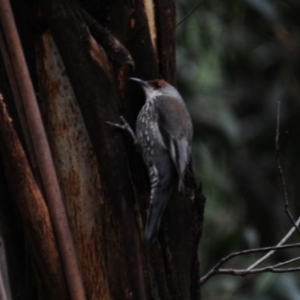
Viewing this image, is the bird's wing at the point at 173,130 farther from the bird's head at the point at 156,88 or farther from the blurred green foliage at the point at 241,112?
the blurred green foliage at the point at 241,112

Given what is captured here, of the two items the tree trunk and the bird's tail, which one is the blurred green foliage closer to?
the bird's tail

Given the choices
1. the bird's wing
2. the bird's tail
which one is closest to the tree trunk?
the bird's tail

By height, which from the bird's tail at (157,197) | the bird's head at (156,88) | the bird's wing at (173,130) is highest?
the bird's head at (156,88)

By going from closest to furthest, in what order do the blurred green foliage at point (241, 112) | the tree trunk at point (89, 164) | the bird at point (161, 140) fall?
the tree trunk at point (89, 164) → the bird at point (161, 140) → the blurred green foliage at point (241, 112)

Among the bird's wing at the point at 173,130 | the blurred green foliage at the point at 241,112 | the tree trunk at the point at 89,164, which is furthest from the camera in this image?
the blurred green foliage at the point at 241,112

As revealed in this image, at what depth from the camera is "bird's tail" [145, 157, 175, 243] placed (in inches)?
85.5

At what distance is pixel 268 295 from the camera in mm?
4234

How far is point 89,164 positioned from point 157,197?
221 mm

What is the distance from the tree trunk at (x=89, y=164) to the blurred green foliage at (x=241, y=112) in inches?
115

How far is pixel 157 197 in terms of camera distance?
7.44 ft

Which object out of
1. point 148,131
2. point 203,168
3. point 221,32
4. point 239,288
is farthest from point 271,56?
point 148,131

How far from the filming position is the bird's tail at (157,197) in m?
2.17

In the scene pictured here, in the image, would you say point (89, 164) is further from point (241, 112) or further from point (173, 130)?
Result: point (241, 112)

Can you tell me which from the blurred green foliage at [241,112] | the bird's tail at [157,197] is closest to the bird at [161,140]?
the bird's tail at [157,197]
